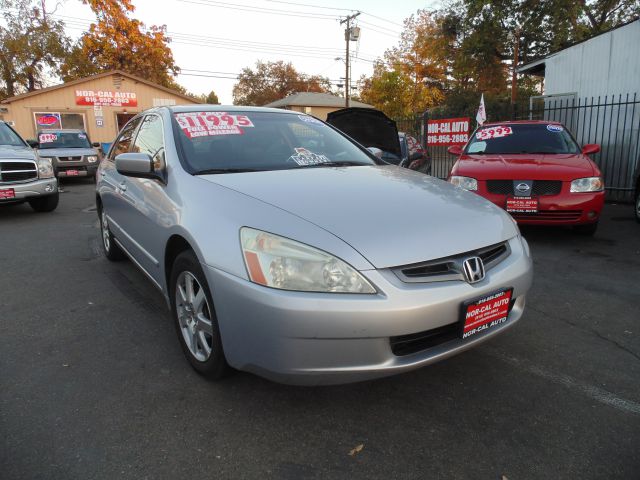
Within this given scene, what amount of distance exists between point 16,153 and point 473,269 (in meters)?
7.83

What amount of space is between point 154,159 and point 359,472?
2284 mm

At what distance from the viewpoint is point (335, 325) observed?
1829 millimetres

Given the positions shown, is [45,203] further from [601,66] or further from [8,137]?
[601,66]

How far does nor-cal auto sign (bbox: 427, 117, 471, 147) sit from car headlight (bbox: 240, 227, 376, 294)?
9.44 meters

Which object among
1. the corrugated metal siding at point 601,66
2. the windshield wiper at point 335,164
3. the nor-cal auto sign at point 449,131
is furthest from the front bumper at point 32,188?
the corrugated metal siding at point 601,66

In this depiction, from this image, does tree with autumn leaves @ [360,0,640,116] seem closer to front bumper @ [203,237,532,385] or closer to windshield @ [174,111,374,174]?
windshield @ [174,111,374,174]

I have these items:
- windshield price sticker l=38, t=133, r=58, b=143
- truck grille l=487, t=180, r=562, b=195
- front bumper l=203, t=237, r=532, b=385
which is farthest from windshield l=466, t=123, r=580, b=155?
windshield price sticker l=38, t=133, r=58, b=143

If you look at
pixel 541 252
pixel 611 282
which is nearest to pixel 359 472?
pixel 611 282

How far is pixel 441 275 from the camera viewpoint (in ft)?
6.57

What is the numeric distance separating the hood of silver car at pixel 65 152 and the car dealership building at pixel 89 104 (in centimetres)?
1136

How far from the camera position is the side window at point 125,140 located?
13.1 feet

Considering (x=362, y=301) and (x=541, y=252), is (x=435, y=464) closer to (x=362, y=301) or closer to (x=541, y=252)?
(x=362, y=301)

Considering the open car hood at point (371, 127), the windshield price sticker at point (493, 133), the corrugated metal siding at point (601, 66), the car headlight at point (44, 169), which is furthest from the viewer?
the corrugated metal siding at point (601, 66)

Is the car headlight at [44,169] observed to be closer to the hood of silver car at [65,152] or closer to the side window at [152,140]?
the side window at [152,140]
